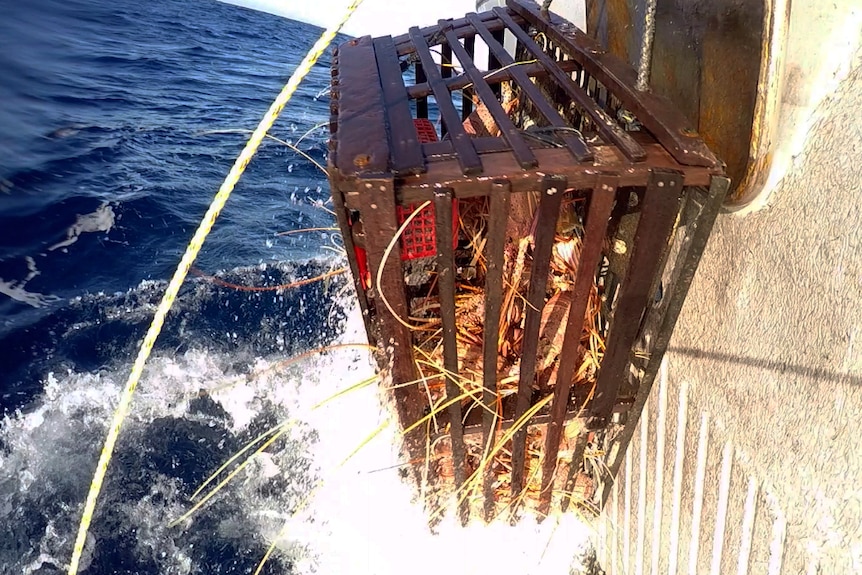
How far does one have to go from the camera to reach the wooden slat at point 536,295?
146 centimetres

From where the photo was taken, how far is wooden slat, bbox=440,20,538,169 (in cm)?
147

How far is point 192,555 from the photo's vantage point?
3.96 meters

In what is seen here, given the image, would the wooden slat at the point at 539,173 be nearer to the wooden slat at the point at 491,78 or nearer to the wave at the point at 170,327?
the wooden slat at the point at 491,78

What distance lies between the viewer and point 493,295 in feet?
5.59

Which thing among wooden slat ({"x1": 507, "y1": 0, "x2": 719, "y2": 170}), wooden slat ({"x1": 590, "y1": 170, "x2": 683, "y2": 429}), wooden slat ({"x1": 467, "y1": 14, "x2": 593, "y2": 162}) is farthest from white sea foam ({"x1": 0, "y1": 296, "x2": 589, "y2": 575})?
wooden slat ({"x1": 507, "y1": 0, "x2": 719, "y2": 170})

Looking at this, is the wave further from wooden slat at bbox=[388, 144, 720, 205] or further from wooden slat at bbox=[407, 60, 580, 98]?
wooden slat at bbox=[388, 144, 720, 205]

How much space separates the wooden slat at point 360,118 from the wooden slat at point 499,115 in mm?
365

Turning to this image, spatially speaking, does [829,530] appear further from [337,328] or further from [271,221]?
[271,221]

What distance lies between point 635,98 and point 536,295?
2.34ft

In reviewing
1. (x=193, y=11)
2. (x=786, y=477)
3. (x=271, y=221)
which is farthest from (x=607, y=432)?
(x=193, y=11)

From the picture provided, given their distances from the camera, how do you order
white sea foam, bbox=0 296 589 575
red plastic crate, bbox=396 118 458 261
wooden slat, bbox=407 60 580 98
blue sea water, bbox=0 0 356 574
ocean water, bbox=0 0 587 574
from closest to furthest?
red plastic crate, bbox=396 118 458 261
wooden slat, bbox=407 60 580 98
white sea foam, bbox=0 296 589 575
ocean water, bbox=0 0 587 574
blue sea water, bbox=0 0 356 574

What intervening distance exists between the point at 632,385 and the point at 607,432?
32cm

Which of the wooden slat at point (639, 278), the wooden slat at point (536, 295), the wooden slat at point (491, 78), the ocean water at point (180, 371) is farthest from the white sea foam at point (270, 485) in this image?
the wooden slat at point (491, 78)

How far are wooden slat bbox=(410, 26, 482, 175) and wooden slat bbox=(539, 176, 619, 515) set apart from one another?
0.36m
